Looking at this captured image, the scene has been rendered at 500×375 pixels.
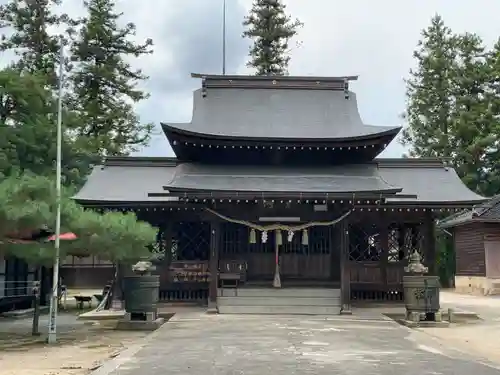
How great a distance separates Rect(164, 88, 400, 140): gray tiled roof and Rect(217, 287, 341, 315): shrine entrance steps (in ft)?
16.5

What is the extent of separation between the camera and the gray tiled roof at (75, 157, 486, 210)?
1739 cm

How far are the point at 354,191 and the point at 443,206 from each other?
9.97 ft

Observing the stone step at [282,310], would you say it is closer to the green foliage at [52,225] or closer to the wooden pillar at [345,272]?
the wooden pillar at [345,272]

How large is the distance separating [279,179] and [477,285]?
15382 millimetres

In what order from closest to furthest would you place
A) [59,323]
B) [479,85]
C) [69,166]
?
[59,323] → [69,166] → [479,85]

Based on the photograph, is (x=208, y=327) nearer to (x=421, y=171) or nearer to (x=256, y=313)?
(x=256, y=313)

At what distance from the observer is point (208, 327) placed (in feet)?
42.5

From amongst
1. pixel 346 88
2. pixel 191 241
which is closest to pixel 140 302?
pixel 191 241

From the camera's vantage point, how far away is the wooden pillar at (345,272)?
1627 cm

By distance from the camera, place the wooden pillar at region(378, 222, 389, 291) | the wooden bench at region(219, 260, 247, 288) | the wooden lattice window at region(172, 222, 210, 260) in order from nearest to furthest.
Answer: the wooden bench at region(219, 260, 247, 288), the wooden pillar at region(378, 222, 389, 291), the wooden lattice window at region(172, 222, 210, 260)

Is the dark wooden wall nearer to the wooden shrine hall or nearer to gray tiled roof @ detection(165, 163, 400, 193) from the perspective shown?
the wooden shrine hall

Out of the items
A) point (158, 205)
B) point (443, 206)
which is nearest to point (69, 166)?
point (158, 205)

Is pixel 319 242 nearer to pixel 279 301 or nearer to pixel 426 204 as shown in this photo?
pixel 279 301

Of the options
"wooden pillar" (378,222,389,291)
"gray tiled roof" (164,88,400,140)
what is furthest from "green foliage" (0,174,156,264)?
"wooden pillar" (378,222,389,291)
